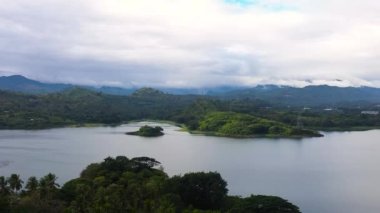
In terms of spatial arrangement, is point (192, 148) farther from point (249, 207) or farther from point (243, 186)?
point (249, 207)

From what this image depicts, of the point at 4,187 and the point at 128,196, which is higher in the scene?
the point at 128,196

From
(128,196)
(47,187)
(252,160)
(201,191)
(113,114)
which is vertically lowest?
(252,160)

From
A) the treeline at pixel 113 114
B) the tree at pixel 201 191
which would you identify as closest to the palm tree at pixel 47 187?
the tree at pixel 201 191

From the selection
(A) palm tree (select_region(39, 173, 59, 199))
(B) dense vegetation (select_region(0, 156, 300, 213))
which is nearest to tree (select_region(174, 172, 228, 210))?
(B) dense vegetation (select_region(0, 156, 300, 213))

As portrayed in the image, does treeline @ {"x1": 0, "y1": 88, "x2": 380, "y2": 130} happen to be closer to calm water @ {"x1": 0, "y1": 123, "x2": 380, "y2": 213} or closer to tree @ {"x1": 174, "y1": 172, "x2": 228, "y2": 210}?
calm water @ {"x1": 0, "y1": 123, "x2": 380, "y2": 213}

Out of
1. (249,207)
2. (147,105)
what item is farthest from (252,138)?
(147,105)

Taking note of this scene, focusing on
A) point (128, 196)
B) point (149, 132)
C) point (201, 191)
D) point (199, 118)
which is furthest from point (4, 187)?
point (199, 118)

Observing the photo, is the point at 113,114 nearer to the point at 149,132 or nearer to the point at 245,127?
the point at 149,132
